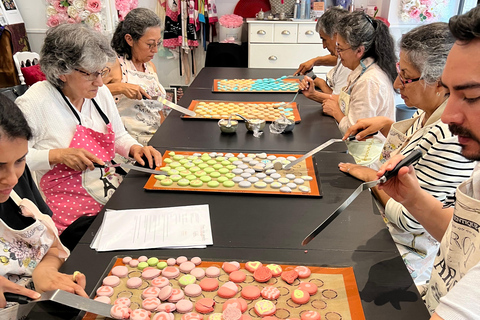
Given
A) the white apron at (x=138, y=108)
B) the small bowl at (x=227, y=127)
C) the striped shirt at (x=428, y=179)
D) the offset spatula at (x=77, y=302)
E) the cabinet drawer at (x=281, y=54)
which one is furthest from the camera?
the cabinet drawer at (x=281, y=54)

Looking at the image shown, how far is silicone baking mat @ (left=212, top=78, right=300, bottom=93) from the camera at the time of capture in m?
2.92

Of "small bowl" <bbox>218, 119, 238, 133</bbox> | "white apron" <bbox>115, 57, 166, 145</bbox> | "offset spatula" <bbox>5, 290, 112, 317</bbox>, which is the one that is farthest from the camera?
"white apron" <bbox>115, 57, 166, 145</bbox>

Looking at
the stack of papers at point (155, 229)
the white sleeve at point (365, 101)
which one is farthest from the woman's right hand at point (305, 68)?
the stack of papers at point (155, 229)

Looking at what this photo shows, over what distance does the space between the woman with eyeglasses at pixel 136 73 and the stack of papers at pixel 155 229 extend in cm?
134

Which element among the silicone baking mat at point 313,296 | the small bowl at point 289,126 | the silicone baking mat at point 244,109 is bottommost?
the silicone baking mat at point 244,109

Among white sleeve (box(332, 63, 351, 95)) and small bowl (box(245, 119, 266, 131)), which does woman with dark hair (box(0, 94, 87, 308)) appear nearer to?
small bowl (box(245, 119, 266, 131))

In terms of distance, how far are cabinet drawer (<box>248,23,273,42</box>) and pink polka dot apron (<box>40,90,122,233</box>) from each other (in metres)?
3.51

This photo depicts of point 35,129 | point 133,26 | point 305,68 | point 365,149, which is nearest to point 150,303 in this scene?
point 35,129

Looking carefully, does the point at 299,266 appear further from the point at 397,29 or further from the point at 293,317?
the point at 397,29

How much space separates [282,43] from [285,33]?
5.1 inches

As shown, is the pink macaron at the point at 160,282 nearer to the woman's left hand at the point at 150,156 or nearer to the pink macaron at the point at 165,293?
the pink macaron at the point at 165,293

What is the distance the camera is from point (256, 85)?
9.99 feet

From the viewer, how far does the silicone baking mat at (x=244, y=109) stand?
2.31m

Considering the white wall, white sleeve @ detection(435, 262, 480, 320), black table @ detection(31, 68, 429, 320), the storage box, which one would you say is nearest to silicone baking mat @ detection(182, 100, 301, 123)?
black table @ detection(31, 68, 429, 320)
